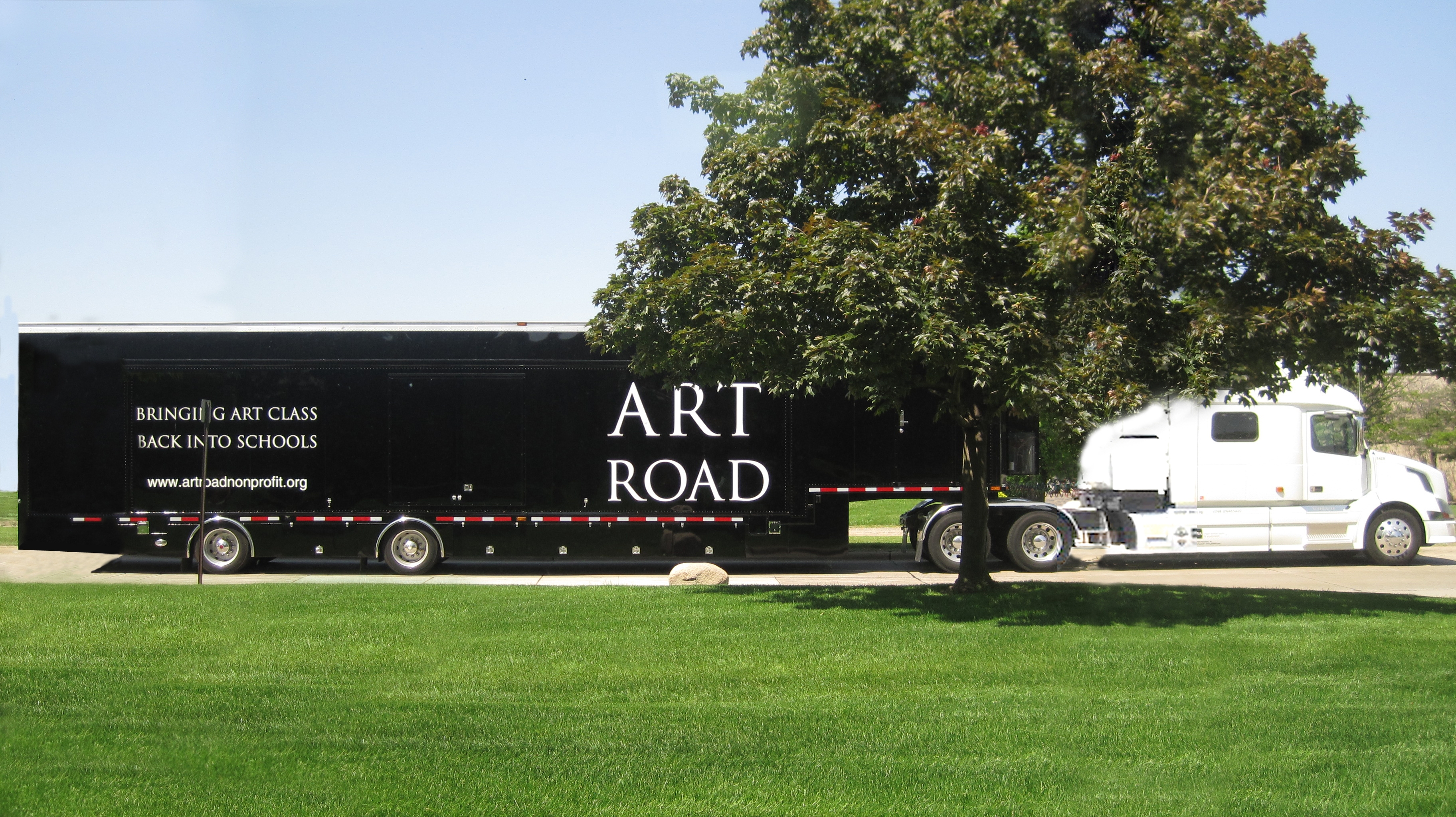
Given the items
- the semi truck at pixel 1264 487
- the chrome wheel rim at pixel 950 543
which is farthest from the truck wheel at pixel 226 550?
the chrome wheel rim at pixel 950 543

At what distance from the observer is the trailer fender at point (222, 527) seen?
1625cm

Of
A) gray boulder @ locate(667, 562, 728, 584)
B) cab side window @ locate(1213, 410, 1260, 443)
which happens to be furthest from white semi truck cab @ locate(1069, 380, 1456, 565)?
gray boulder @ locate(667, 562, 728, 584)

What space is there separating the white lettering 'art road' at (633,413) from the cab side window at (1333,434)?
9978 mm

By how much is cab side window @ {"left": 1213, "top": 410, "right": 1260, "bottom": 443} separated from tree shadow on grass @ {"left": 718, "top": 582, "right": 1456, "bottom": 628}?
4.23 m

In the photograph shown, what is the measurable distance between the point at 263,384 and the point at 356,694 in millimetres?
10152

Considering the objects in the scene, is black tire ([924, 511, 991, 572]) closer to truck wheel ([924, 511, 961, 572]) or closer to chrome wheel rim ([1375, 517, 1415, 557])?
truck wheel ([924, 511, 961, 572])

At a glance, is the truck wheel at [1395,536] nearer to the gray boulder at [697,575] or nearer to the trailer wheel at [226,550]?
the gray boulder at [697,575]

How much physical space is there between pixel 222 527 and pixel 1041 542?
1180 centimetres

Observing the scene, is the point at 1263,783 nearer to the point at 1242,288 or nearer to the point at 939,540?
the point at 1242,288

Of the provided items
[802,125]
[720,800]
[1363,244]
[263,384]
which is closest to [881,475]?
[802,125]

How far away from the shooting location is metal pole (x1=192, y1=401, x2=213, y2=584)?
44.5ft

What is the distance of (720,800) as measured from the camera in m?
5.21

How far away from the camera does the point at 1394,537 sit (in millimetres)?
17453

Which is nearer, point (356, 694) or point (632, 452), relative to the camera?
point (356, 694)
